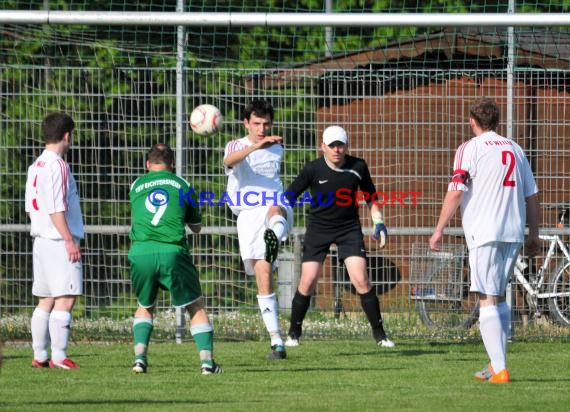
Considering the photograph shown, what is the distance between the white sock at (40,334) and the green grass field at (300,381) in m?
0.15

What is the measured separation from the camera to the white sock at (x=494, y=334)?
8.78 m

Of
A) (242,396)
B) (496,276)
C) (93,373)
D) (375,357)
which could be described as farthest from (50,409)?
(375,357)

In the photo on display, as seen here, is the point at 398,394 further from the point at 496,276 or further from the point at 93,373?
the point at 93,373

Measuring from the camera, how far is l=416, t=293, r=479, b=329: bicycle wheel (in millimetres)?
12891

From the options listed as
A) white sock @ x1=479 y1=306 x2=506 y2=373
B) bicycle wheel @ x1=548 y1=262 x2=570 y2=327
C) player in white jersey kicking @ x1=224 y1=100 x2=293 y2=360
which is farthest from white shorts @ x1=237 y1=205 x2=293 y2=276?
bicycle wheel @ x1=548 y1=262 x2=570 y2=327

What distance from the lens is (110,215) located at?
13.2 metres

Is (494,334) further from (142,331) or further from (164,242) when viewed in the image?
(142,331)

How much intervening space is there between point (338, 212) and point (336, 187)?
230 millimetres

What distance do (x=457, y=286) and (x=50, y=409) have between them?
6.27 m

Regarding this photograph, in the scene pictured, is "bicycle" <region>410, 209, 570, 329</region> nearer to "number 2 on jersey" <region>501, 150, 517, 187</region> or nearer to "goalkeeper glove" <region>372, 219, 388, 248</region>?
"goalkeeper glove" <region>372, 219, 388, 248</region>

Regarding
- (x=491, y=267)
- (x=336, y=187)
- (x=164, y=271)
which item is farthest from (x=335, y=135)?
(x=491, y=267)

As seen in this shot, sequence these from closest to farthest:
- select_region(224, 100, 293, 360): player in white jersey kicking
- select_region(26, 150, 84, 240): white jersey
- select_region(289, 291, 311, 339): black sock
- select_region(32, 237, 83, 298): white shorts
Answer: select_region(26, 150, 84, 240): white jersey < select_region(32, 237, 83, 298): white shorts < select_region(224, 100, 293, 360): player in white jersey kicking < select_region(289, 291, 311, 339): black sock

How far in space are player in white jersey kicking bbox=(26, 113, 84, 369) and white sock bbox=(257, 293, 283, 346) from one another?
1.62 metres

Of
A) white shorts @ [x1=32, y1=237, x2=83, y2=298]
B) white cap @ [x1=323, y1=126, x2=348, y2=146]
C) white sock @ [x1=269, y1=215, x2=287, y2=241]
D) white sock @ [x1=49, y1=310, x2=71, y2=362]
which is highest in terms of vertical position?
white cap @ [x1=323, y1=126, x2=348, y2=146]
